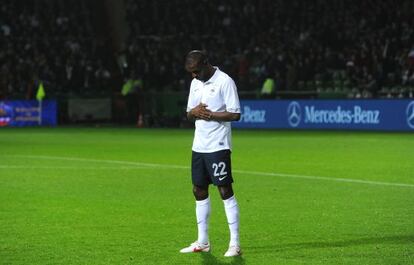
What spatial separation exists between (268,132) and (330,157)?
1233 cm

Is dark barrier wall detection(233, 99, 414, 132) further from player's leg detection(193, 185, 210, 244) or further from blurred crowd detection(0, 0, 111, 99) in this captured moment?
player's leg detection(193, 185, 210, 244)

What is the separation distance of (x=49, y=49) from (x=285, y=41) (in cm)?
1280

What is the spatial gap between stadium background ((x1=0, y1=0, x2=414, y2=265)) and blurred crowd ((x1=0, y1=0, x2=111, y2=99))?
89 mm

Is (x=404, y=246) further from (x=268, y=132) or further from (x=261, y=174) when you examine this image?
(x=268, y=132)

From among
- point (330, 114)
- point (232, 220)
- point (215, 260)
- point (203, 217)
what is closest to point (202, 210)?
point (203, 217)

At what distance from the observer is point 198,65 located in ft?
31.0

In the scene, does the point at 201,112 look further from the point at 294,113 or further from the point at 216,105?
the point at 294,113

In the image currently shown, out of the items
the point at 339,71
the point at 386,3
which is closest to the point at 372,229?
the point at 339,71

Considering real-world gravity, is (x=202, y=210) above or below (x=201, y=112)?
below

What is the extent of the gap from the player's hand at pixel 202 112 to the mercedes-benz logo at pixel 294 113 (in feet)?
89.1

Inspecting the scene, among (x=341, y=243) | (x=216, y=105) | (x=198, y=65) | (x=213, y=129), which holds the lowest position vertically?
(x=341, y=243)

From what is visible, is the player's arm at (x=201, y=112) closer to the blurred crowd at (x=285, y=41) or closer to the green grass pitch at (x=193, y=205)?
the green grass pitch at (x=193, y=205)

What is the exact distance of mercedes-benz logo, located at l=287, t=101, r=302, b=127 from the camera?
1441 inches

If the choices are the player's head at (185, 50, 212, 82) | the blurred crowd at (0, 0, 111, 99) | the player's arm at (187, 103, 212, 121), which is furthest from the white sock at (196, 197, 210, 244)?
the blurred crowd at (0, 0, 111, 99)
